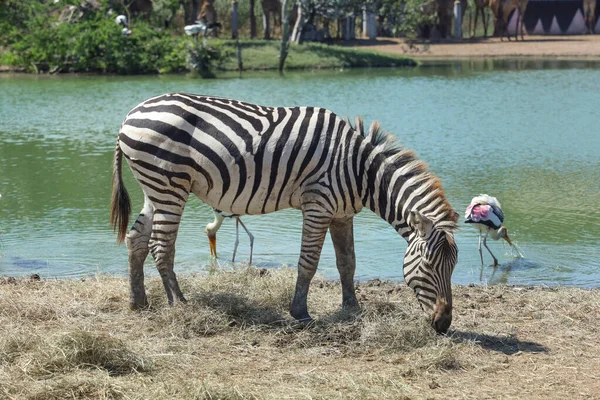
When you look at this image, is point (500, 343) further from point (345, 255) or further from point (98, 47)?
point (98, 47)

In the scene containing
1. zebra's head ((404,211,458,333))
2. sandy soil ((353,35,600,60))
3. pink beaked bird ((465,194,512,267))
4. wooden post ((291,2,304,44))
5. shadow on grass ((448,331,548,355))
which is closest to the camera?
shadow on grass ((448,331,548,355))

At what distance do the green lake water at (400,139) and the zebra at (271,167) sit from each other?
223cm

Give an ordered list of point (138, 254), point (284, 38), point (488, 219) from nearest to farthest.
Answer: point (138, 254) < point (488, 219) < point (284, 38)

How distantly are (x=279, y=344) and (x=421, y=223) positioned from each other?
1.38 m

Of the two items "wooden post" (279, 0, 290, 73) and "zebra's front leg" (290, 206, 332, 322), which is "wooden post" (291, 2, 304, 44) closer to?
"wooden post" (279, 0, 290, 73)

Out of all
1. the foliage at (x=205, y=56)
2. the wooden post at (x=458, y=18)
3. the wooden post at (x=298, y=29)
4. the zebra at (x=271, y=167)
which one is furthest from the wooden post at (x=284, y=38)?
the zebra at (x=271, y=167)

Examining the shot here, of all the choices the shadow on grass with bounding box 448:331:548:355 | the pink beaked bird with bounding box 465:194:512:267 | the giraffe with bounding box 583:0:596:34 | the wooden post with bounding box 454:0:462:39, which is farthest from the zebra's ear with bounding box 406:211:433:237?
the giraffe with bounding box 583:0:596:34

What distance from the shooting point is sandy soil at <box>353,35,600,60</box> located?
3919cm

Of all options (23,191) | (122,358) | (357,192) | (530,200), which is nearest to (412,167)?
(357,192)

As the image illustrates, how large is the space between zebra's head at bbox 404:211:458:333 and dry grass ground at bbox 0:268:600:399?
15cm

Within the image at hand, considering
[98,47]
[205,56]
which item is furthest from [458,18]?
[98,47]

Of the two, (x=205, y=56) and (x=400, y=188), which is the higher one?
(x=205, y=56)

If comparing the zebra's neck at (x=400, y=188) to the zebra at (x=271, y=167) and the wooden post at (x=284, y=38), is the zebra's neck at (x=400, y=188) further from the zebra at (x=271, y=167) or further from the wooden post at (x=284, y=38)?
the wooden post at (x=284, y=38)

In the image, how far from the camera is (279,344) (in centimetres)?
617
